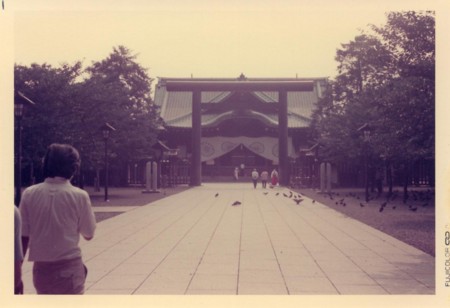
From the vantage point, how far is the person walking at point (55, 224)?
4348 millimetres

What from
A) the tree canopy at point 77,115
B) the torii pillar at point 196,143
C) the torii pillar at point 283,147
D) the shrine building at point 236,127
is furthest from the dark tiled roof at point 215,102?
the tree canopy at point 77,115

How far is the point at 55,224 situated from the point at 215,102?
1898 inches

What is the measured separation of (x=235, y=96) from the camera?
5228 centimetres

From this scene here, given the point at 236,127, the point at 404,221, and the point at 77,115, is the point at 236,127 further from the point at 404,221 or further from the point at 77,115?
the point at 404,221

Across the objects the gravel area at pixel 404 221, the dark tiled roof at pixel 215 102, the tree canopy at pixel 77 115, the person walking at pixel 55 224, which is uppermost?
the dark tiled roof at pixel 215 102

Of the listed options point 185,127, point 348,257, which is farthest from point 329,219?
point 185,127

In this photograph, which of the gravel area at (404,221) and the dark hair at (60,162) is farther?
the gravel area at (404,221)

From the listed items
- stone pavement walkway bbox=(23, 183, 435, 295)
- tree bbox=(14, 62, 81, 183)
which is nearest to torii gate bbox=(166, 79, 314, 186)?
tree bbox=(14, 62, 81, 183)

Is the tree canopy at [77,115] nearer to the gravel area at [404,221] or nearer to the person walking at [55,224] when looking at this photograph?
the gravel area at [404,221]

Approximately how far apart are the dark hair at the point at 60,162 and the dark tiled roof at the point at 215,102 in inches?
1719

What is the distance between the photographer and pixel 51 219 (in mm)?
4352

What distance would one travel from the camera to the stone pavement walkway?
7.39 metres

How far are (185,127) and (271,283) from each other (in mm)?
41176

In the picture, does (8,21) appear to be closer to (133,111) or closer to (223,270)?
(223,270)
